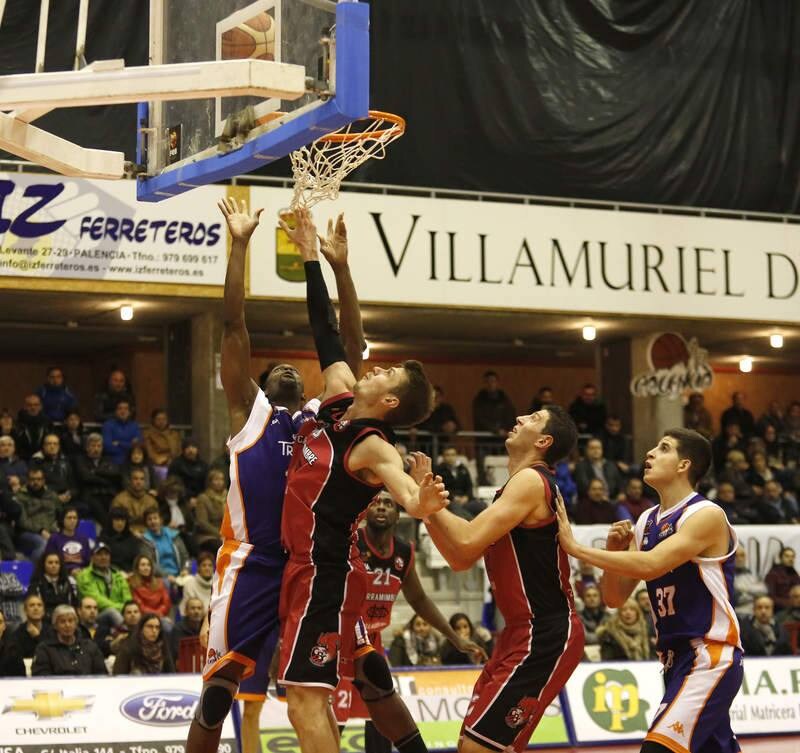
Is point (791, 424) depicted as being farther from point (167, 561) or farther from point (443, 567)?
point (167, 561)

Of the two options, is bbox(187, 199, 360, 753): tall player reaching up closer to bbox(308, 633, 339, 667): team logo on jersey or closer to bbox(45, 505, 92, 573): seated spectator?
bbox(308, 633, 339, 667): team logo on jersey

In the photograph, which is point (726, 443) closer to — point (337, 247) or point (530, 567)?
point (337, 247)

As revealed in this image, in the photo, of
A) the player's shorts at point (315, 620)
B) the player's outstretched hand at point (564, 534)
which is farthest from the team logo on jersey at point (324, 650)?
the player's outstretched hand at point (564, 534)

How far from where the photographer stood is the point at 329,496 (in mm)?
6715

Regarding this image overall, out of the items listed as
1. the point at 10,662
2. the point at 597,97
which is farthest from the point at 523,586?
the point at 597,97

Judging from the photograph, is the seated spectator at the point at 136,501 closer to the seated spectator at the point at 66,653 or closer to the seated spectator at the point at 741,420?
the seated spectator at the point at 66,653

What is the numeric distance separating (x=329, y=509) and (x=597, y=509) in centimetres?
1189

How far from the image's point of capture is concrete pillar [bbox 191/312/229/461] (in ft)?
64.4

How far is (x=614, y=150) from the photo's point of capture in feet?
68.4

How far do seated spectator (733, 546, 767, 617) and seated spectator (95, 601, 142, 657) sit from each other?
734 cm

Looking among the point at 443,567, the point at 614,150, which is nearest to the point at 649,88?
the point at 614,150

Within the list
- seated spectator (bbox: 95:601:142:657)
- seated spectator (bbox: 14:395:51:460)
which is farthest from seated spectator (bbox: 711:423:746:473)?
seated spectator (bbox: 95:601:142:657)

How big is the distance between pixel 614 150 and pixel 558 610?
48.8 feet

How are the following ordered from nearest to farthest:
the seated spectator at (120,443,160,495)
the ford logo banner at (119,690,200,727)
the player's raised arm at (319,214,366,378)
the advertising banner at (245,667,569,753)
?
1. the player's raised arm at (319,214,366,378)
2. the ford logo banner at (119,690,200,727)
3. the advertising banner at (245,667,569,753)
4. the seated spectator at (120,443,160,495)
